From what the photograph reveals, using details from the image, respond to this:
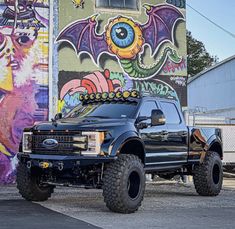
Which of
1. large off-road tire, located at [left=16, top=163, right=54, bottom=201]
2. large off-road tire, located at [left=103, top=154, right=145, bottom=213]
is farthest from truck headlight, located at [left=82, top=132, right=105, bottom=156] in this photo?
large off-road tire, located at [left=16, top=163, right=54, bottom=201]

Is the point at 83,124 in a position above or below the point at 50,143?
above

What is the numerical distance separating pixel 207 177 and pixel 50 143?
13.8 feet

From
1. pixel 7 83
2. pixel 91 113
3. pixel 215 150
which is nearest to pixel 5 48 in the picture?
pixel 7 83

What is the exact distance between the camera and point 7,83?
1504 cm

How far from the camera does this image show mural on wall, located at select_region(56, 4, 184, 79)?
51.9ft

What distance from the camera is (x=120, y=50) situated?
53.1ft

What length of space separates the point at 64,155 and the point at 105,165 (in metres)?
0.74

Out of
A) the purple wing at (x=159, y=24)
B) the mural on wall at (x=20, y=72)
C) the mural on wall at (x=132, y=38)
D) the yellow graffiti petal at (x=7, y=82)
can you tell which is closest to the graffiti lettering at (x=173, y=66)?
the mural on wall at (x=132, y=38)

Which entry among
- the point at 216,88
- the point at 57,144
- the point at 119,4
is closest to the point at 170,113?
the point at 57,144

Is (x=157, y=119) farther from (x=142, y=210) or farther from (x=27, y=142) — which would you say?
(x=27, y=142)

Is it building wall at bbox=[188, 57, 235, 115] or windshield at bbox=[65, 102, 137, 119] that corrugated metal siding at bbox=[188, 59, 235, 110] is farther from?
windshield at bbox=[65, 102, 137, 119]

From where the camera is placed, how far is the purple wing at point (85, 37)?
15.7 m

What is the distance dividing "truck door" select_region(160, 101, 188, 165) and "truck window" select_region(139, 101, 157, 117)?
416 mm

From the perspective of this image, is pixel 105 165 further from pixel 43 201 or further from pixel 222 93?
pixel 222 93
